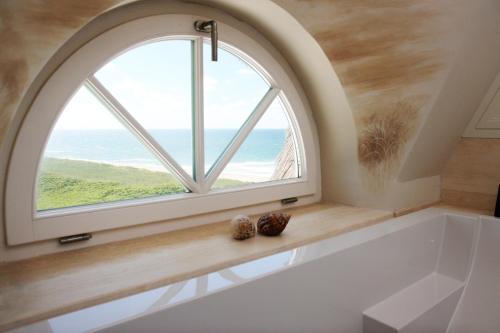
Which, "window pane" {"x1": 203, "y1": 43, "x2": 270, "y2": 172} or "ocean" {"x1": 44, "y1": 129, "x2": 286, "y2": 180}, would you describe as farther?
"window pane" {"x1": 203, "y1": 43, "x2": 270, "y2": 172}

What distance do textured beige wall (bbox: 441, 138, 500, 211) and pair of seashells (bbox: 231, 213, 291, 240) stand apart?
1.11m

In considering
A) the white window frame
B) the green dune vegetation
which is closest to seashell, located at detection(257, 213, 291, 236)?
the white window frame

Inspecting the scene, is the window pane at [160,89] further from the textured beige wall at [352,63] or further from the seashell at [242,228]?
the seashell at [242,228]

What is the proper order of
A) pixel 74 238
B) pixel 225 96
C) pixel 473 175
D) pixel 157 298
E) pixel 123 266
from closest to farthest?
1. pixel 157 298
2. pixel 123 266
3. pixel 74 238
4. pixel 225 96
5. pixel 473 175

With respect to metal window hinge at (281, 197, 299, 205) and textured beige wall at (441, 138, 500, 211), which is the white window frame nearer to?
metal window hinge at (281, 197, 299, 205)

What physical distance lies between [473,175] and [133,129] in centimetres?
160

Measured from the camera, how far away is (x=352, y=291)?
113 cm

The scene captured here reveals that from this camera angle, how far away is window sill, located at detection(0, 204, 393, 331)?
730 millimetres

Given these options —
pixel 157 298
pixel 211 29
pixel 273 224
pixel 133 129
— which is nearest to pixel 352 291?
pixel 273 224

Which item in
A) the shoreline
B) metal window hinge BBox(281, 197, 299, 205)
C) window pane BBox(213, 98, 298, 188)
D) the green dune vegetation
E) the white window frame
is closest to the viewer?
the white window frame

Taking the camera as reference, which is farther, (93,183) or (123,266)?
(93,183)

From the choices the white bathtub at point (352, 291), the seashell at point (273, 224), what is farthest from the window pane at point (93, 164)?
the white bathtub at point (352, 291)

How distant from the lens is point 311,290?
100 cm

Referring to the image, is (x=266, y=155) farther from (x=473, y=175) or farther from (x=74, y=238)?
(x=473, y=175)
